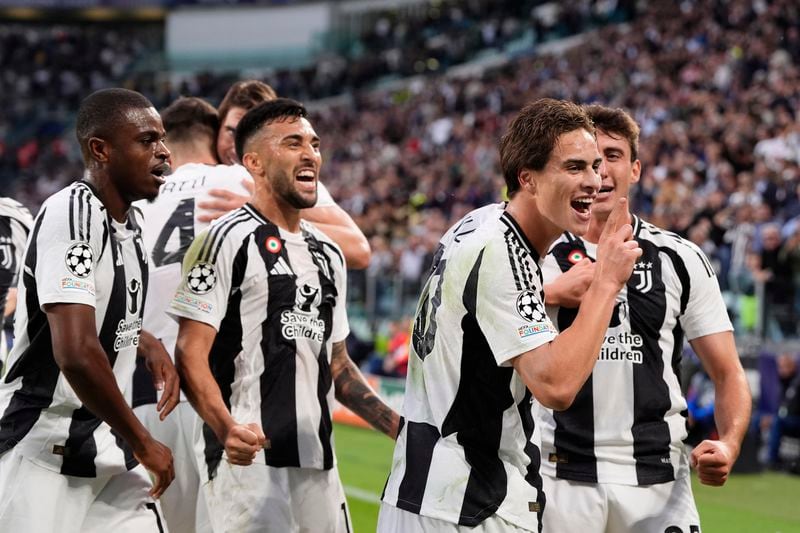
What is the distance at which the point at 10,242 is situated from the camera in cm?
605

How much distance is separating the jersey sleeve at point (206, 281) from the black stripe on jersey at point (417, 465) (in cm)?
121

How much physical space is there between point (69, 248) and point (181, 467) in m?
1.90

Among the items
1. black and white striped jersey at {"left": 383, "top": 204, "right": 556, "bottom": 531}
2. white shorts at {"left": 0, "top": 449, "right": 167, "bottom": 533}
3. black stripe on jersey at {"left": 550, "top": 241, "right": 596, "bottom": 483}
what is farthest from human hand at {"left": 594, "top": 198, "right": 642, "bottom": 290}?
white shorts at {"left": 0, "top": 449, "right": 167, "bottom": 533}

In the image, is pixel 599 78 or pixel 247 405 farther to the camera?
pixel 599 78

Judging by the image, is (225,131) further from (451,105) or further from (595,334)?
(451,105)

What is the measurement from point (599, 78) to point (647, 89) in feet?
9.39

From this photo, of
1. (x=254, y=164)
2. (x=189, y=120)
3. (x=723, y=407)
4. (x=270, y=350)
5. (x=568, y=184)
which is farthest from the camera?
(x=189, y=120)

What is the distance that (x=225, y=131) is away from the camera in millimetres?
6414

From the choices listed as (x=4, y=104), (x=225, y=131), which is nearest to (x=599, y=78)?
(x=225, y=131)

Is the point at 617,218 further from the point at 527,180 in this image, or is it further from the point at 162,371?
the point at 162,371

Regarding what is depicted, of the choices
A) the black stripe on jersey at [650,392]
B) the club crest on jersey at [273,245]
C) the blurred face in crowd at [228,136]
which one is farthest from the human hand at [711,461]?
the blurred face in crowd at [228,136]

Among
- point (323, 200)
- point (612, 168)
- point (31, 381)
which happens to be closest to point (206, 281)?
point (31, 381)

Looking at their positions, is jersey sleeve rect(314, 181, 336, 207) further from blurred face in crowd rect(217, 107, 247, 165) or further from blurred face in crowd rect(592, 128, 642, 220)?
blurred face in crowd rect(592, 128, 642, 220)

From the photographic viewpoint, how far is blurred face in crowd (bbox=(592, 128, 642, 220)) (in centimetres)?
507
